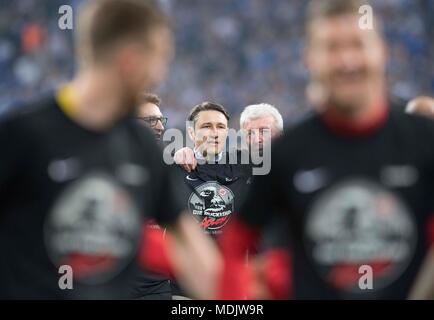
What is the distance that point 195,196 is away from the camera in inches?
267

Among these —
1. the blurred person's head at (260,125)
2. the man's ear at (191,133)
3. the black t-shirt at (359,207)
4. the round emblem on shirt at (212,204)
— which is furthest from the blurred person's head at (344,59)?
the man's ear at (191,133)

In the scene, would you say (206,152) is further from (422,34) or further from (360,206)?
(422,34)

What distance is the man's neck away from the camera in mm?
2777

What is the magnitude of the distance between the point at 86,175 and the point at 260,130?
14.1 feet

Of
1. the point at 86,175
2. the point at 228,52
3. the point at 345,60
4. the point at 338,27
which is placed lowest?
the point at 86,175

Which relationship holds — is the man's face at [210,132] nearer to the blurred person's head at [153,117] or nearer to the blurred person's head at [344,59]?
the blurred person's head at [153,117]

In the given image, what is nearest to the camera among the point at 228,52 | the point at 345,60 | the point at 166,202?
the point at 345,60

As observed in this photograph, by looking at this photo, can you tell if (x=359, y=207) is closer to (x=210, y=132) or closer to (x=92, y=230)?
(x=92, y=230)

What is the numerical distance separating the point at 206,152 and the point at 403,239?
421 centimetres

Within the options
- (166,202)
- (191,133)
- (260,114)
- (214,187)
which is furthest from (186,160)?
(166,202)

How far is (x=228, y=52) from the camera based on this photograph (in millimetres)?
22156

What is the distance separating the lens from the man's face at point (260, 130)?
273 inches

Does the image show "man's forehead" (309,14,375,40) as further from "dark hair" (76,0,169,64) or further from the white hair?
the white hair
